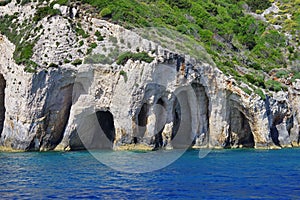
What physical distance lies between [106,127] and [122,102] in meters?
5.23

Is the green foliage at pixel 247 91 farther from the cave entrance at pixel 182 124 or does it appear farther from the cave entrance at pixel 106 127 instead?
the cave entrance at pixel 106 127

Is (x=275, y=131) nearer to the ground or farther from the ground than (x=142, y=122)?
Answer: nearer to the ground

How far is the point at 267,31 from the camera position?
71.8 metres

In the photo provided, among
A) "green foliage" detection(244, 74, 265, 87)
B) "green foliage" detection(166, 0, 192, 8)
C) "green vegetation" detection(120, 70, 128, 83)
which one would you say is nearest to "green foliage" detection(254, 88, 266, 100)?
"green foliage" detection(244, 74, 265, 87)

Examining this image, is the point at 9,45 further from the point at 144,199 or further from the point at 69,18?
the point at 144,199

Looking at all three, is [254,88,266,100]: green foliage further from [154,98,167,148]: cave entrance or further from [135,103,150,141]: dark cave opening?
[135,103,150,141]: dark cave opening

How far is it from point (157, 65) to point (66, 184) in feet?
66.3

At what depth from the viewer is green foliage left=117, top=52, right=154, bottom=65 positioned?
40.1 metres

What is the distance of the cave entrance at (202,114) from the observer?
42.8m

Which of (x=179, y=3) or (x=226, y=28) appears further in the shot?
(x=179, y=3)

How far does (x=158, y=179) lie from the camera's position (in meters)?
23.5

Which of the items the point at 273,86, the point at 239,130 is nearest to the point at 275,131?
the point at 239,130

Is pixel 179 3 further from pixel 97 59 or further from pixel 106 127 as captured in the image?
pixel 106 127

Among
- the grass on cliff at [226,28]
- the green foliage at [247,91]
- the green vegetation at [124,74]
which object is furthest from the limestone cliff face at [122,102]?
the grass on cliff at [226,28]
